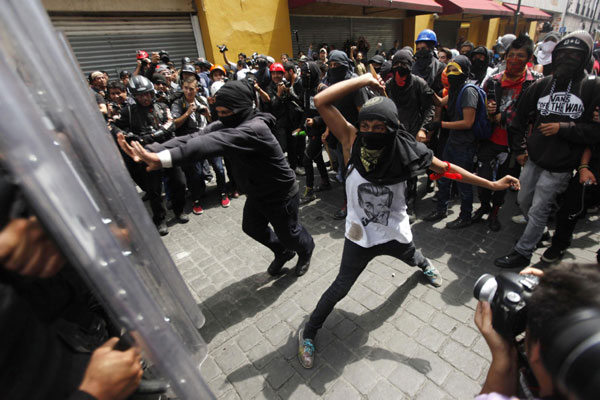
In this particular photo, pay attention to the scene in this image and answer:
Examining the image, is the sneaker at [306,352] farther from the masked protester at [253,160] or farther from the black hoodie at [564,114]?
the black hoodie at [564,114]

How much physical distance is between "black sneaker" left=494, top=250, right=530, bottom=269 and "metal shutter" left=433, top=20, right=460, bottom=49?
65.5ft

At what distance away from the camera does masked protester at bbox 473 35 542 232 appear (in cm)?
340

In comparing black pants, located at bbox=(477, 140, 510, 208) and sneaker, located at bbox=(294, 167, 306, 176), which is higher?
black pants, located at bbox=(477, 140, 510, 208)

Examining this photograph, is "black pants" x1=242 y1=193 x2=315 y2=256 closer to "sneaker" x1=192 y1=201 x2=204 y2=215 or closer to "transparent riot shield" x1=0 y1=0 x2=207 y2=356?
"transparent riot shield" x1=0 y1=0 x2=207 y2=356

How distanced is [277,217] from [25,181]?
7.77 ft

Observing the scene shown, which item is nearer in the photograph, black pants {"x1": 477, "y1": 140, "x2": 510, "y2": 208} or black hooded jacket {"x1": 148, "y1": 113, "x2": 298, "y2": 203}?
black hooded jacket {"x1": 148, "y1": 113, "x2": 298, "y2": 203}

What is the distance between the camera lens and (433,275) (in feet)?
10.3

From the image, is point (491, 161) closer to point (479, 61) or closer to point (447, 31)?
point (479, 61)

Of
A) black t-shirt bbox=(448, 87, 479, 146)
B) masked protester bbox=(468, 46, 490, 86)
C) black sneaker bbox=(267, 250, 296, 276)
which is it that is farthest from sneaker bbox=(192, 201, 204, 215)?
masked protester bbox=(468, 46, 490, 86)

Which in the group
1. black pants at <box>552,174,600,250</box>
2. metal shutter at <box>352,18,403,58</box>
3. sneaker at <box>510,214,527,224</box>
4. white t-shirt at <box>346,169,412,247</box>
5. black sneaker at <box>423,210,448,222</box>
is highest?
metal shutter at <box>352,18,403,58</box>

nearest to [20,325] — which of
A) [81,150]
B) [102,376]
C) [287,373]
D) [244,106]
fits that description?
[102,376]

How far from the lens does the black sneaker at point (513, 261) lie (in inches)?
129

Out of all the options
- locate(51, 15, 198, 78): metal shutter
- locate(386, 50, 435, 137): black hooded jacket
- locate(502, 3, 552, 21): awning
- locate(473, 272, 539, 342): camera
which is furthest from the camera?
locate(502, 3, 552, 21): awning

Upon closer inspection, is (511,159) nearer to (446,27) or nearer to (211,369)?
(211,369)
